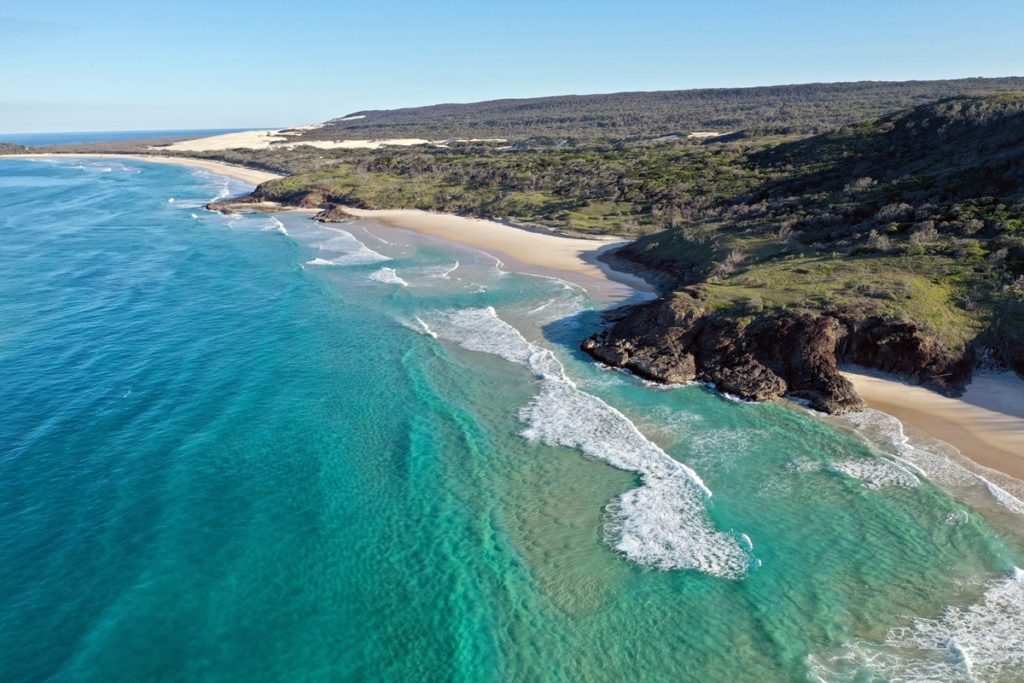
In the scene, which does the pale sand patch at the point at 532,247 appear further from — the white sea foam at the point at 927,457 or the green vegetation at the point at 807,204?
the white sea foam at the point at 927,457

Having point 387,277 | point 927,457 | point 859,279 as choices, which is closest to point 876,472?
point 927,457

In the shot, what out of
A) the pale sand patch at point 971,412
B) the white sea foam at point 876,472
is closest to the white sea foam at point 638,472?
the white sea foam at point 876,472

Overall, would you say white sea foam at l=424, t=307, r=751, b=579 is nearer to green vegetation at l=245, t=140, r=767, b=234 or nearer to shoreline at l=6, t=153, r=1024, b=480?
shoreline at l=6, t=153, r=1024, b=480

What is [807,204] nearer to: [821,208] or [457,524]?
[821,208]

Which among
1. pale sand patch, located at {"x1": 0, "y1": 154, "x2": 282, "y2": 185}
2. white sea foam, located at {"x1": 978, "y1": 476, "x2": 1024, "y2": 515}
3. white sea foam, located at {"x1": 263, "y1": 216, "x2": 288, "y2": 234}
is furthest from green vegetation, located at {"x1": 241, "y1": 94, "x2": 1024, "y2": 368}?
pale sand patch, located at {"x1": 0, "y1": 154, "x2": 282, "y2": 185}

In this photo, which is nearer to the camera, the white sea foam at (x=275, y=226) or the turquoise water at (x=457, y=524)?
the turquoise water at (x=457, y=524)
